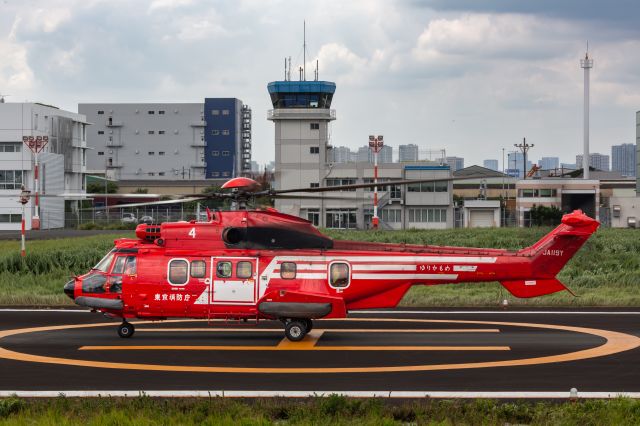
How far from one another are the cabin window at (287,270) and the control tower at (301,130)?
69640mm

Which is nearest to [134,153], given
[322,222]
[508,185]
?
[508,185]

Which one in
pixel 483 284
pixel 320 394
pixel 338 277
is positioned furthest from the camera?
pixel 483 284

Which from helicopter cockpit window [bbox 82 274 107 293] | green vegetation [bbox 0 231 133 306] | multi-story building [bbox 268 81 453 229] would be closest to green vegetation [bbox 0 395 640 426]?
helicopter cockpit window [bbox 82 274 107 293]

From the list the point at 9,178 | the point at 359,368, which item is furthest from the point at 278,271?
the point at 9,178

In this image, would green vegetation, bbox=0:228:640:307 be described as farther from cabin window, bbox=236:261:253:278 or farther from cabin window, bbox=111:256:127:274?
cabin window, bbox=236:261:253:278

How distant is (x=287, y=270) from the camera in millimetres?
22062

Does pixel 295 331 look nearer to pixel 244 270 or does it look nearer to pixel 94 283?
pixel 244 270

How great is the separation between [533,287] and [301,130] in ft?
236

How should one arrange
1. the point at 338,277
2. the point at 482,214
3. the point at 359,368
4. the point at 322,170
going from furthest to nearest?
the point at 482,214
the point at 322,170
the point at 338,277
the point at 359,368

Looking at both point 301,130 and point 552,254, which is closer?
point 552,254

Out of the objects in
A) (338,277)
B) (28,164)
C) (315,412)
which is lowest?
(315,412)

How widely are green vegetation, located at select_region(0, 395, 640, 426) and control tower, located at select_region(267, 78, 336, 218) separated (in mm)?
76703

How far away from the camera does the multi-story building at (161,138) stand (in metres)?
166

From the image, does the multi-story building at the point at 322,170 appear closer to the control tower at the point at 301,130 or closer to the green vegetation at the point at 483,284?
the control tower at the point at 301,130
